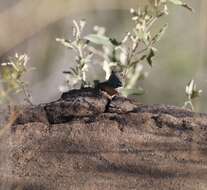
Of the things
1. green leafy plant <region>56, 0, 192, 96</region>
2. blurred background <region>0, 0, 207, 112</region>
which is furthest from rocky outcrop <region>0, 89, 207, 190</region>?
blurred background <region>0, 0, 207, 112</region>

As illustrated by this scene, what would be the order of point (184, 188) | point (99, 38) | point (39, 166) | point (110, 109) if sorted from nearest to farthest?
point (184, 188), point (39, 166), point (110, 109), point (99, 38)

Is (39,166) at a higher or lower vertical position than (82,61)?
lower

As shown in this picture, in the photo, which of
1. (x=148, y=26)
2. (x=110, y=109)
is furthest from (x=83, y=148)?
(x=148, y=26)

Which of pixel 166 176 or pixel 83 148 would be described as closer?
pixel 166 176

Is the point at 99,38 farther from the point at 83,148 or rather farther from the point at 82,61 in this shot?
the point at 83,148

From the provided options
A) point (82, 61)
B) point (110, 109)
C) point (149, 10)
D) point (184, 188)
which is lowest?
point (184, 188)

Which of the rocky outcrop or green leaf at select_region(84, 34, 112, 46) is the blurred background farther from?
the rocky outcrop
